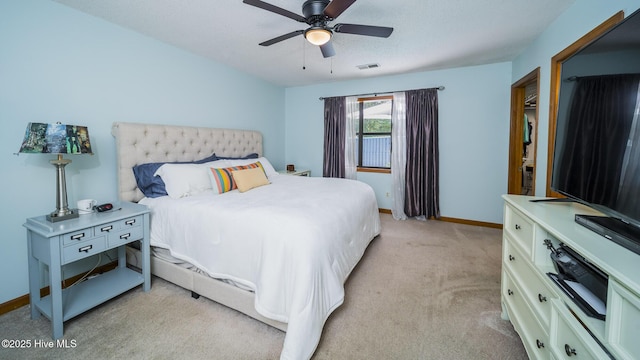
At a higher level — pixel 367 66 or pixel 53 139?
pixel 367 66

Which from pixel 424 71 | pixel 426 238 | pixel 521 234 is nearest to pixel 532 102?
pixel 424 71

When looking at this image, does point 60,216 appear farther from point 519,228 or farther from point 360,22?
point 519,228

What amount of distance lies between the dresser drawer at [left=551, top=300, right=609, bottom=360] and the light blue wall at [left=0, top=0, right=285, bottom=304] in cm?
337

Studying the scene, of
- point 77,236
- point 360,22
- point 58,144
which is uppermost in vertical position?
point 360,22

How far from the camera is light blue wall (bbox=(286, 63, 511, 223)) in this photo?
371 centimetres

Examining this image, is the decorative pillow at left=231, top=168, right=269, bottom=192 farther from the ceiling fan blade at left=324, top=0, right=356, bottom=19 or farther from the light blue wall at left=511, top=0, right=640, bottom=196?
the light blue wall at left=511, top=0, right=640, bottom=196

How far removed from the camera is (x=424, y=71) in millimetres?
4051

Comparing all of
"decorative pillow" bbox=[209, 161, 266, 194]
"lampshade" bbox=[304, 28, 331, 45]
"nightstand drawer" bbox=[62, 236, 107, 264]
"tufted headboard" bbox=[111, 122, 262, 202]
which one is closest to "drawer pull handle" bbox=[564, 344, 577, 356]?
"lampshade" bbox=[304, 28, 331, 45]

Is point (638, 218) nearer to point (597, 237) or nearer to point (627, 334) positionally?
point (597, 237)

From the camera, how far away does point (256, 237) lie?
1.68 meters

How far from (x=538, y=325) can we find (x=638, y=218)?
649mm

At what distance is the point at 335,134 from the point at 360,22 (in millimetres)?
2401

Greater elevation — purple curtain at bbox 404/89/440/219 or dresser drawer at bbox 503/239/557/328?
purple curtain at bbox 404/89/440/219

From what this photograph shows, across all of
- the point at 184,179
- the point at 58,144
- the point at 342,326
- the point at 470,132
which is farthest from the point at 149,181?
the point at 470,132
